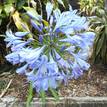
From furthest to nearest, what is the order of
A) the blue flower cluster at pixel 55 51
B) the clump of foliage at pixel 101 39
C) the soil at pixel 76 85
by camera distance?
1. the clump of foliage at pixel 101 39
2. the soil at pixel 76 85
3. the blue flower cluster at pixel 55 51

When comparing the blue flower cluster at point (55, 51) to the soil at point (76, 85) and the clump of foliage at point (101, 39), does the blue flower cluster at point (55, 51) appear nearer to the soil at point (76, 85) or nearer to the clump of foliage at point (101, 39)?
the soil at point (76, 85)

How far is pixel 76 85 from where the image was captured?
4.75 metres

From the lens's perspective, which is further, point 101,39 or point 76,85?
point 101,39


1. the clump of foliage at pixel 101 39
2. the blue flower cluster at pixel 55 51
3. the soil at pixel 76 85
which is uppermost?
the blue flower cluster at pixel 55 51

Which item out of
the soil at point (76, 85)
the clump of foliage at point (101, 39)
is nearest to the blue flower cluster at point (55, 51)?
the soil at point (76, 85)

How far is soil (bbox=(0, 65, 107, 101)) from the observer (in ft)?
15.1

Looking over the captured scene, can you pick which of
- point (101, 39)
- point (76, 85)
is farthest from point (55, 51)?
point (101, 39)

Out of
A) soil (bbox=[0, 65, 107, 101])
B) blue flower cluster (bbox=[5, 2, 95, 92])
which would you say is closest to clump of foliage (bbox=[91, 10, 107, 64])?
soil (bbox=[0, 65, 107, 101])

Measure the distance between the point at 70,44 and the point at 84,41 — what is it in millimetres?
95

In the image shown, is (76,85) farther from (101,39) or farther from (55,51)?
(55,51)

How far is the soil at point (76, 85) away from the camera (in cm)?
459

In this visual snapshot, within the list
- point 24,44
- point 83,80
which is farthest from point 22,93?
point 24,44

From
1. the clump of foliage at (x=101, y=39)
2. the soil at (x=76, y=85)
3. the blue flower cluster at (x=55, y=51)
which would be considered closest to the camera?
the blue flower cluster at (x=55, y=51)

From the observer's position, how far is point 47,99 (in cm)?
443
